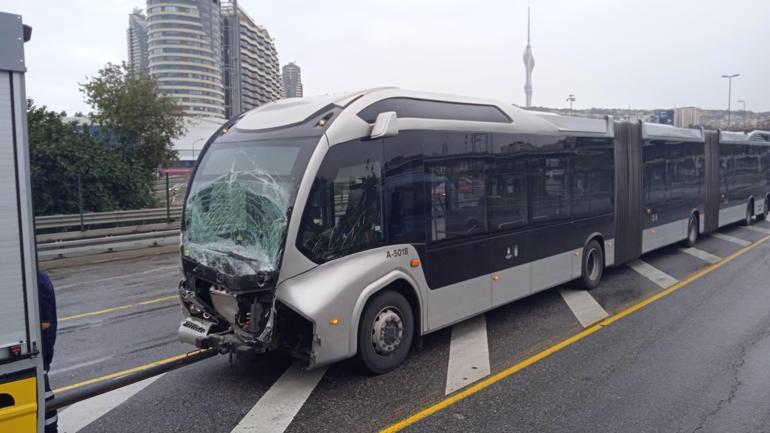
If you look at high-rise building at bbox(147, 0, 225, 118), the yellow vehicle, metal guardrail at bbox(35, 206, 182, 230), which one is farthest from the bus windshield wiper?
high-rise building at bbox(147, 0, 225, 118)

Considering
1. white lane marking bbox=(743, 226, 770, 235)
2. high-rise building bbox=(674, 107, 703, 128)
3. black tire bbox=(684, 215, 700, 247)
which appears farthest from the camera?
high-rise building bbox=(674, 107, 703, 128)

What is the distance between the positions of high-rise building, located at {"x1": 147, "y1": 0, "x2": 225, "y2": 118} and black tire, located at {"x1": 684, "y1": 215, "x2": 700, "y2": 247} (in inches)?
5012

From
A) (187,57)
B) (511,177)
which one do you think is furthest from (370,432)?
(187,57)

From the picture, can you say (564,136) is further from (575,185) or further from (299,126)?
(299,126)

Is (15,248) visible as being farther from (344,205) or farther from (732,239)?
(732,239)

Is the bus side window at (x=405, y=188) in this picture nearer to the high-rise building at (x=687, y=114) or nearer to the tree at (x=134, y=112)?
the tree at (x=134, y=112)

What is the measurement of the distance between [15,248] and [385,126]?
141 inches

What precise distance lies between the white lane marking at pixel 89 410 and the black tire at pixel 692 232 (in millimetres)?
13537

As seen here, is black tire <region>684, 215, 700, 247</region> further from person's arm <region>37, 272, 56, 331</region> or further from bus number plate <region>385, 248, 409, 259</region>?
person's arm <region>37, 272, 56, 331</region>

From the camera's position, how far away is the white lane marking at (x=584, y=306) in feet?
26.4

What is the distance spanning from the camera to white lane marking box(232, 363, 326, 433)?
4.85 m

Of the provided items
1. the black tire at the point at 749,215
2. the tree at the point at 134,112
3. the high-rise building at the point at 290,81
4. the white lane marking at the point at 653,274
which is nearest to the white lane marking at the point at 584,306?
the white lane marking at the point at 653,274

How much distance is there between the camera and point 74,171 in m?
18.3

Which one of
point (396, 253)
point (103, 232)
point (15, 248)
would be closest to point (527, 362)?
point (396, 253)
